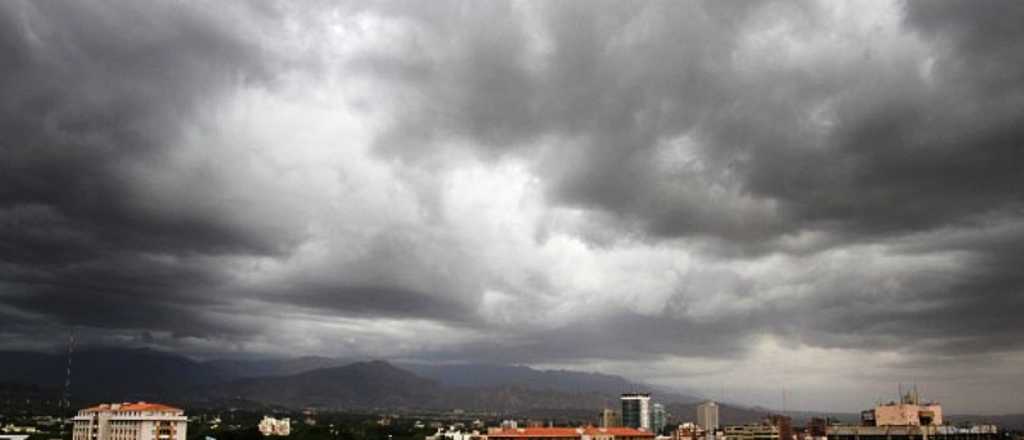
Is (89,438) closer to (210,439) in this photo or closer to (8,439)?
(8,439)

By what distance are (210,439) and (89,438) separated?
3230cm

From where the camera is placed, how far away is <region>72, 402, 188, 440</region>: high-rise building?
185m

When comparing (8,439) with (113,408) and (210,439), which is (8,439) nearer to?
(113,408)

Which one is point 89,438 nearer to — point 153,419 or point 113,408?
point 113,408

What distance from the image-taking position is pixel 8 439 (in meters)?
189

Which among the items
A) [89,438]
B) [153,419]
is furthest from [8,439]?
[153,419]

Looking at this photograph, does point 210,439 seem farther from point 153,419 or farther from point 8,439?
point 8,439

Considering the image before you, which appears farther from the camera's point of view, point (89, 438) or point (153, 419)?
point (89, 438)

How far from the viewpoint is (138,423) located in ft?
608

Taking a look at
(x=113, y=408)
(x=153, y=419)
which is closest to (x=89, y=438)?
(x=113, y=408)

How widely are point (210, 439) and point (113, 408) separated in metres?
25.3

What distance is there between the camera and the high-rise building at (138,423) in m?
185

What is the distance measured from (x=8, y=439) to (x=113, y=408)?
2241 cm

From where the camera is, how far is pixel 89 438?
19850 centimetres
